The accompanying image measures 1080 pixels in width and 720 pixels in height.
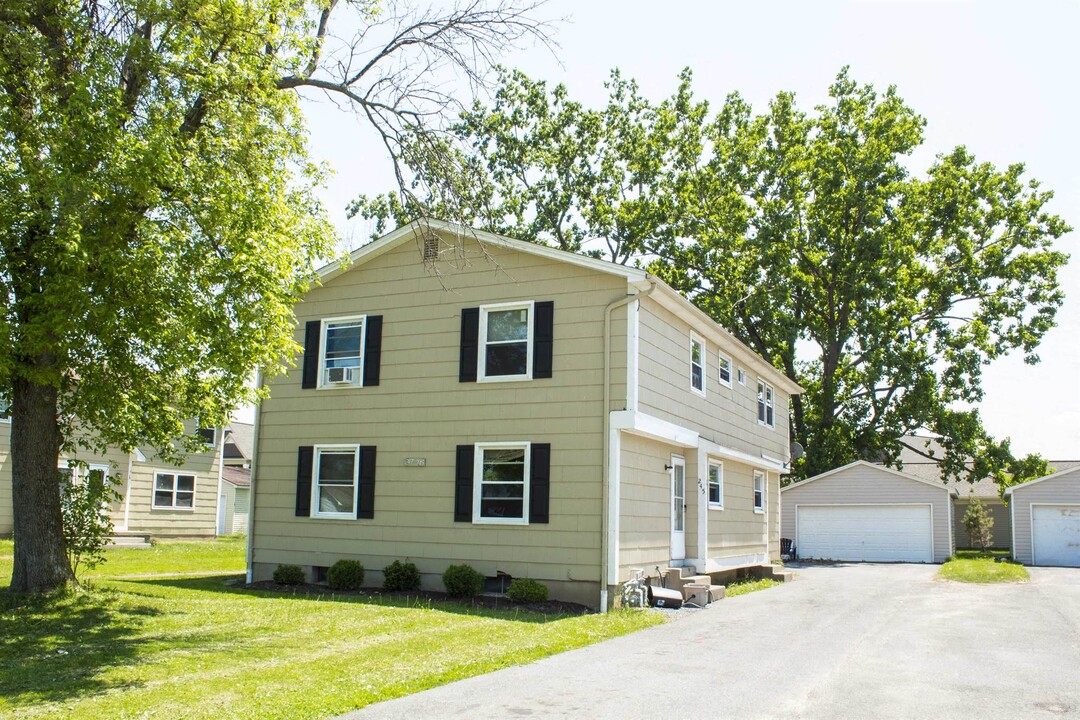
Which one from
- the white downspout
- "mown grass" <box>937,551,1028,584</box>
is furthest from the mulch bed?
"mown grass" <box>937,551,1028,584</box>

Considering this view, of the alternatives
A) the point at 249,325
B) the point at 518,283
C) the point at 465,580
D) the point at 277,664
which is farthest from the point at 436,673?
the point at 518,283

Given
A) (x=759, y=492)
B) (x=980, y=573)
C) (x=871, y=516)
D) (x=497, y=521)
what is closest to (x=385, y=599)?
(x=497, y=521)

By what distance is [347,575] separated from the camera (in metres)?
16.2

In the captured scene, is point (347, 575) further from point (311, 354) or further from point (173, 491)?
point (173, 491)

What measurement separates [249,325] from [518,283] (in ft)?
20.2

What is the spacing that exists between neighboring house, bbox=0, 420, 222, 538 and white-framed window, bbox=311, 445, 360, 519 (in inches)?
408

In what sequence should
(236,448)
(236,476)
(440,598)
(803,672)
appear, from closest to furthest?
1. (803,672)
2. (440,598)
3. (236,476)
4. (236,448)

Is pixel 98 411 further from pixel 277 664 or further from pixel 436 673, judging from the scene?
pixel 436 673

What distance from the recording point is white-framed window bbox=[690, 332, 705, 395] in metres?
18.0

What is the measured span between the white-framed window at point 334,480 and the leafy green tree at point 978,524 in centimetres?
3249

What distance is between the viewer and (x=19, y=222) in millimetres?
10680

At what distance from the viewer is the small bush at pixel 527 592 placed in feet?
47.1

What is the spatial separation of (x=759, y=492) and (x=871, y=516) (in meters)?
13.2

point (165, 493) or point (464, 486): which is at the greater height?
point (464, 486)
